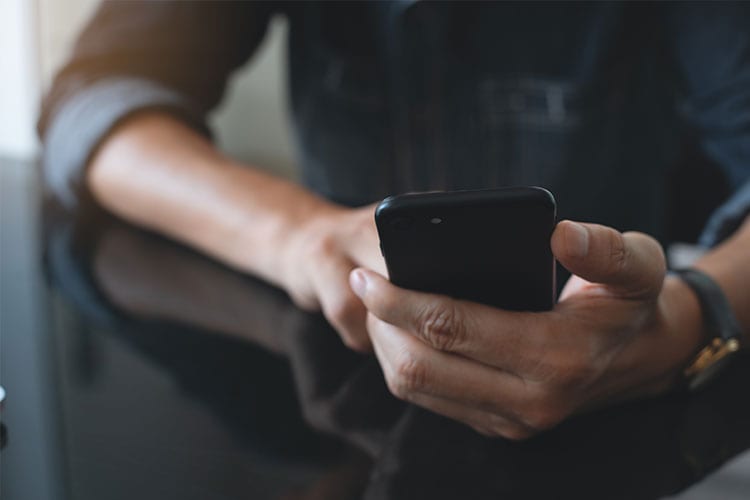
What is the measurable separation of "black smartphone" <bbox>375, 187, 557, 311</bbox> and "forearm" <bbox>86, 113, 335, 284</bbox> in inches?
8.1

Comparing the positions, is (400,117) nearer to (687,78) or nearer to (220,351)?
(687,78)

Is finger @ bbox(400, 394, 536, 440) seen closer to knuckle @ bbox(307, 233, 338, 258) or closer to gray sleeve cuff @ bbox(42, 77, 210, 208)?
knuckle @ bbox(307, 233, 338, 258)

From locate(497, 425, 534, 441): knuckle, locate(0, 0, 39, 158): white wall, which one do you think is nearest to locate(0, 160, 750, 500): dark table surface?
locate(497, 425, 534, 441): knuckle

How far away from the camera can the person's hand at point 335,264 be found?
428mm

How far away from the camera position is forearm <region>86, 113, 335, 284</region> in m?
0.55

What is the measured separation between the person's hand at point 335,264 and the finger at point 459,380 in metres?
0.07

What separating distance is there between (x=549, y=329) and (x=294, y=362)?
0.49 ft

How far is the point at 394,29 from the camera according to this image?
733 millimetres

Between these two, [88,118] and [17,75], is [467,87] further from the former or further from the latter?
[17,75]

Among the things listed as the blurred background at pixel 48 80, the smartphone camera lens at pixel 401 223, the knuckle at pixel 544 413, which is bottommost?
the blurred background at pixel 48 80

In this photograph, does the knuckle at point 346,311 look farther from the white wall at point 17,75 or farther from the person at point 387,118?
the white wall at point 17,75

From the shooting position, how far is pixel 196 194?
1.96ft

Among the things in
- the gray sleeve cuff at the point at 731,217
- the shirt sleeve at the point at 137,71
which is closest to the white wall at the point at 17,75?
the shirt sleeve at the point at 137,71

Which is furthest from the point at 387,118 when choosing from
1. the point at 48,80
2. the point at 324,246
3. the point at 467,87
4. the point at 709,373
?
the point at 48,80
